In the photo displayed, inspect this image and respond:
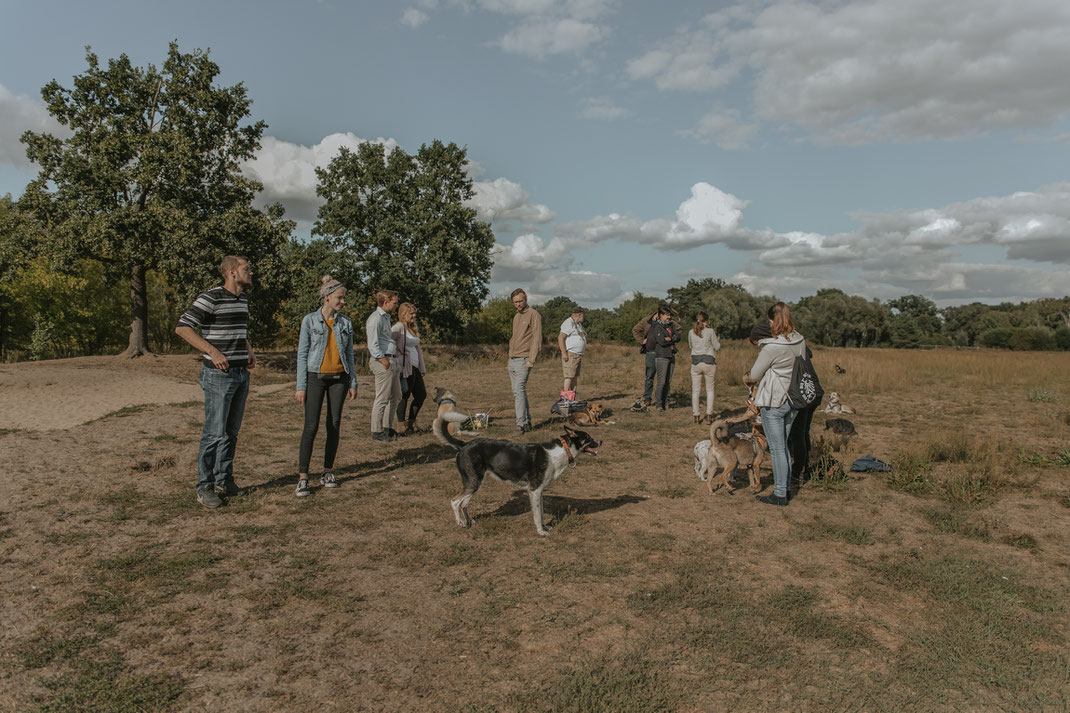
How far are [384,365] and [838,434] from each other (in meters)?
7.43

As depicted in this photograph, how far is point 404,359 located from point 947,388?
16.6 meters

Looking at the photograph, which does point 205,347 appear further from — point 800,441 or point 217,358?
point 800,441

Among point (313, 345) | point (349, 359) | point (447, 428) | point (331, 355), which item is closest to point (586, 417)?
point (447, 428)

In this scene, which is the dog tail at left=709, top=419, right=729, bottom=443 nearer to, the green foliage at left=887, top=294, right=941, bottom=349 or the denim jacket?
the denim jacket

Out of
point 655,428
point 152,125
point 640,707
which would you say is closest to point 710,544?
point 640,707

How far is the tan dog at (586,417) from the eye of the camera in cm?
1052

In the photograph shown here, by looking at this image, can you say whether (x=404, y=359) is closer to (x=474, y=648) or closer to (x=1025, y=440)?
(x=474, y=648)

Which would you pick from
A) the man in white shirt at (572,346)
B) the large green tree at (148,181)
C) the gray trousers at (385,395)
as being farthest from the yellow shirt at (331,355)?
the large green tree at (148,181)

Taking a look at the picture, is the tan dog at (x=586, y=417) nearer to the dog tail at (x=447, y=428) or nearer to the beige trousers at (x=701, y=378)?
the beige trousers at (x=701, y=378)

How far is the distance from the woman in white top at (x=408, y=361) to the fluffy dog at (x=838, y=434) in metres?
6.44

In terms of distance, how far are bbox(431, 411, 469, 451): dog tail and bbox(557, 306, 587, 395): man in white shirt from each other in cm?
556

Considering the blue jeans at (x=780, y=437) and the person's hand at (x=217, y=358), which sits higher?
the person's hand at (x=217, y=358)

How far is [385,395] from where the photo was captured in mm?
8680

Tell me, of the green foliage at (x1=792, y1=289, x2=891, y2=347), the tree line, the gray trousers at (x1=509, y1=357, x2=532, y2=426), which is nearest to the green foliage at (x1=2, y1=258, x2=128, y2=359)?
the tree line
